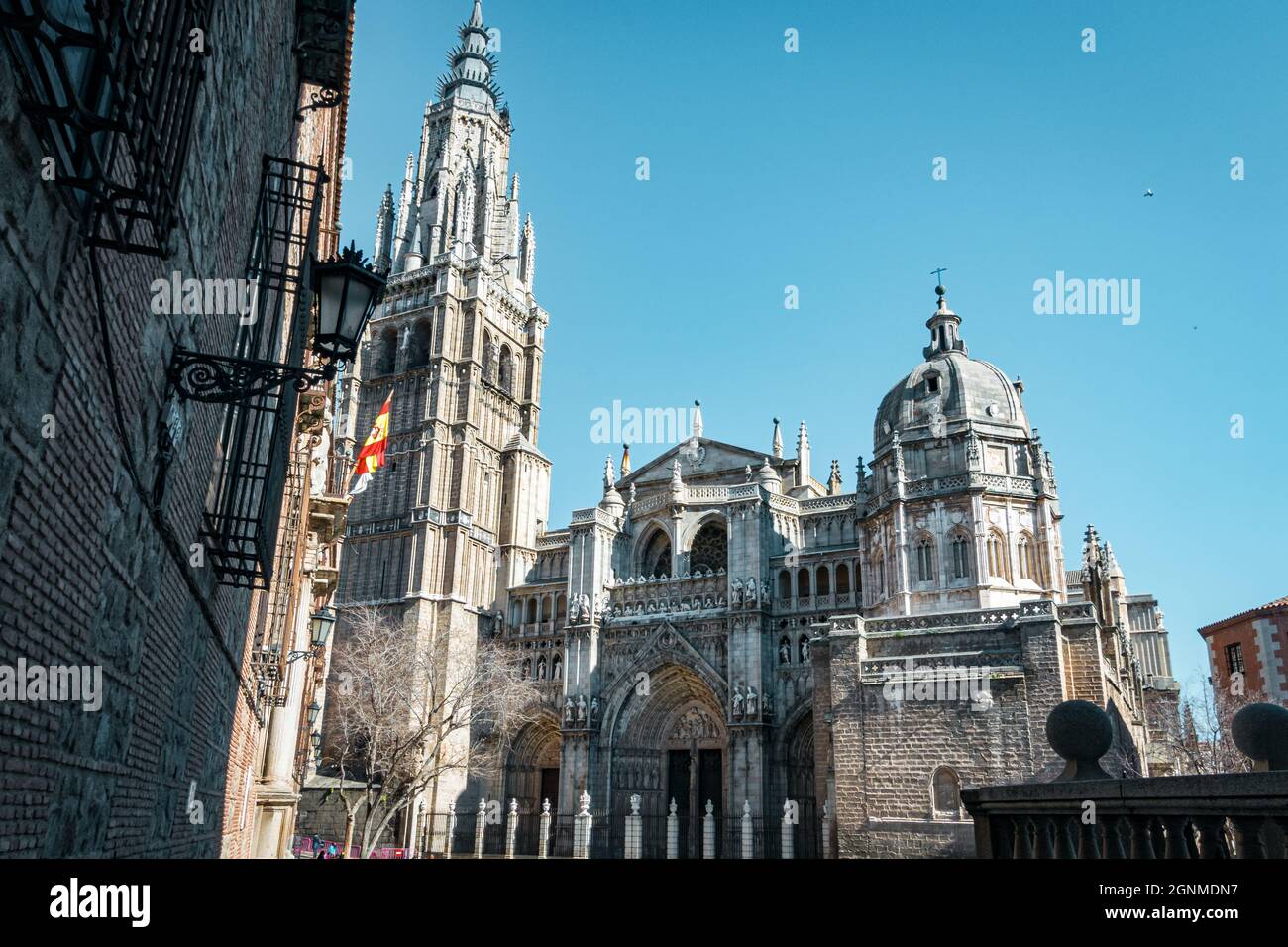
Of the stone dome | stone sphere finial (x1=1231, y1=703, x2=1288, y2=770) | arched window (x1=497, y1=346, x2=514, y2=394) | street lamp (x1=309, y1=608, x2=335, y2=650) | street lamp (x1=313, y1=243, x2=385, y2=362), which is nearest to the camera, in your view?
street lamp (x1=313, y1=243, x2=385, y2=362)

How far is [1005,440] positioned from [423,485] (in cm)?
2695

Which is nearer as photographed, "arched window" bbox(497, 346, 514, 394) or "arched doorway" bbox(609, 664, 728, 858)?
"arched doorway" bbox(609, 664, 728, 858)

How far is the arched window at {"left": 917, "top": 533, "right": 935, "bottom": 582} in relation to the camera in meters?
32.8

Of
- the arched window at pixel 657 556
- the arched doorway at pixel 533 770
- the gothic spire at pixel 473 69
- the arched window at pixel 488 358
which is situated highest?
the gothic spire at pixel 473 69

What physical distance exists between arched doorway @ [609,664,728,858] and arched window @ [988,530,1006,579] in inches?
486

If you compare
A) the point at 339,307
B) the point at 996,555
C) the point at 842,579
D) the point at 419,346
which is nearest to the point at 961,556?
the point at 996,555

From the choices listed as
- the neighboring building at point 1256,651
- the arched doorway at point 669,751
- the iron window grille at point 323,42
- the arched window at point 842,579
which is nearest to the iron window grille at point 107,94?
the iron window grille at point 323,42

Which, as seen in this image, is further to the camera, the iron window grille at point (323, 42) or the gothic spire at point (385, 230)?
the gothic spire at point (385, 230)

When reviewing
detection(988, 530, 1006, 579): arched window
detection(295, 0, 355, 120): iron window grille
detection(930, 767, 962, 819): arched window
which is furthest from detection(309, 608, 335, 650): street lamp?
detection(988, 530, 1006, 579): arched window

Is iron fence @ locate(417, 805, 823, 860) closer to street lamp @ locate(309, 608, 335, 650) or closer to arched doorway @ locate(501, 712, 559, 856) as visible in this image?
arched doorway @ locate(501, 712, 559, 856)

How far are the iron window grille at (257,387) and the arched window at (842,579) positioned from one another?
28.6 metres

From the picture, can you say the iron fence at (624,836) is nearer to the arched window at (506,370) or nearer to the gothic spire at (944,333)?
the gothic spire at (944,333)

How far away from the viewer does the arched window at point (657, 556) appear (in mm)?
44441
